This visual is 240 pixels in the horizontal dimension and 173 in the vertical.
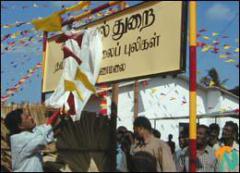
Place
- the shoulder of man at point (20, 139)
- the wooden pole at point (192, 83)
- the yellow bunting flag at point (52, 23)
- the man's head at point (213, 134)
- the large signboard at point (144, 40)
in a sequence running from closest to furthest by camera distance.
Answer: the wooden pole at point (192, 83), the large signboard at point (144, 40), the shoulder of man at point (20, 139), the yellow bunting flag at point (52, 23), the man's head at point (213, 134)

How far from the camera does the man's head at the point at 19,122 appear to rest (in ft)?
17.1

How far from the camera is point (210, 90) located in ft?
78.7

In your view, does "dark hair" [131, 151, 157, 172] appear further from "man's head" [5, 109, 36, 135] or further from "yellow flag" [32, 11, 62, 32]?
"yellow flag" [32, 11, 62, 32]

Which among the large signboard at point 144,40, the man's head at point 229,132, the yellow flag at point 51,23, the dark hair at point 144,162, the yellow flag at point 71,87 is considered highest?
the yellow flag at point 51,23

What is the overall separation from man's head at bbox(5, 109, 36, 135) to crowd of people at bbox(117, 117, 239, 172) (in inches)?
44.2

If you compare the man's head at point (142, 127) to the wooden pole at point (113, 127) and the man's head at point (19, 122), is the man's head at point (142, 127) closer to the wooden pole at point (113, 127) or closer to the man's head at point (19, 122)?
the wooden pole at point (113, 127)

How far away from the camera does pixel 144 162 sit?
4828 millimetres

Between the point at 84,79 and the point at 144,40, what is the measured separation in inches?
28.0

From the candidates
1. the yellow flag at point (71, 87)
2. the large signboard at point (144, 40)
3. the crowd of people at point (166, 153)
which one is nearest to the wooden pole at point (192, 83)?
the large signboard at point (144, 40)

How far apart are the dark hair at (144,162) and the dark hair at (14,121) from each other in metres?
1.36

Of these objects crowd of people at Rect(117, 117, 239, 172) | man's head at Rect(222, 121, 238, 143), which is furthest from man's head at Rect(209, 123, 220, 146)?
man's head at Rect(222, 121, 238, 143)

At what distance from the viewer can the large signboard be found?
4.18 meters

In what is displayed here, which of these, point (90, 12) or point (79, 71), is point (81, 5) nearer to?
point (90, 12)

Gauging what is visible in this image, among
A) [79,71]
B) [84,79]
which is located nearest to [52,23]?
[79,71]
